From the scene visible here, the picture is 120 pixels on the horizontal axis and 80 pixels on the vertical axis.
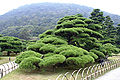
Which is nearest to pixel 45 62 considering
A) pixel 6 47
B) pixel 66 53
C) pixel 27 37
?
pixel 66 53

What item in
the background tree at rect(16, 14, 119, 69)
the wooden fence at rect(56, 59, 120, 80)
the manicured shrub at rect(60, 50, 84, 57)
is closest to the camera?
the wooden fence at rect(56, 59, 120, 80)

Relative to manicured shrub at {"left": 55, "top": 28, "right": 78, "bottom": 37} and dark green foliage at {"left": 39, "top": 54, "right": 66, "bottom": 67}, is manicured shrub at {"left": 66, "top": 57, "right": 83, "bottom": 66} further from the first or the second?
manicured shrub at {"left": 55, "top": 28, "right": 78, "bottom": 37}

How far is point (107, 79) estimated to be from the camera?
667 cm

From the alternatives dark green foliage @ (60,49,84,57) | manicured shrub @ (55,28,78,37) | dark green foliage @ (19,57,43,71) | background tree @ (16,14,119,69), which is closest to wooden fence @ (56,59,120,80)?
background tree @ (16,14,119,69)

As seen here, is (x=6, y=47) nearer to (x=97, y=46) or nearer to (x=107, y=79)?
(x=97, y=46)

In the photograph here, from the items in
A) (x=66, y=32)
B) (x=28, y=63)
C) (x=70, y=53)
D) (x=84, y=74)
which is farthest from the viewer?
(x=66, y=32)

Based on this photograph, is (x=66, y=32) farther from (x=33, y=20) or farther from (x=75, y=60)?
(x=33, y=20)

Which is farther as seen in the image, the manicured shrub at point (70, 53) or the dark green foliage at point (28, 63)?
the manicured shrub at point (70, 53)

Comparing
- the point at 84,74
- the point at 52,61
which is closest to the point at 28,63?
the point at 52,61

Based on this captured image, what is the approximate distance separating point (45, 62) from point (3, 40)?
15034 millimetres

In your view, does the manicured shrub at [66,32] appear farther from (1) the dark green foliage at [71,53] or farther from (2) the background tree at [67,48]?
(1) the dark green foliage at [71,53]

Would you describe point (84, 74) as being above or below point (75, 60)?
below

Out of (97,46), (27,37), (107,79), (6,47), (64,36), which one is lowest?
(27,37)

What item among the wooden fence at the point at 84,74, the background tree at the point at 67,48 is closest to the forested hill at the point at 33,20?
the background tree at the point at 67,48
